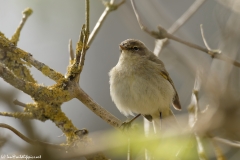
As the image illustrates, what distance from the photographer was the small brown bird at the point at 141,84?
3697 millimetres

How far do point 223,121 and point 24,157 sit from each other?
0.61 meters

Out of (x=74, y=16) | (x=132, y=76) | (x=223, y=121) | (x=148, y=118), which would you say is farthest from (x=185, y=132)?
(x=74, y=16)

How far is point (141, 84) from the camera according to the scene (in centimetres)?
367

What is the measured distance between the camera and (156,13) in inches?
84.5

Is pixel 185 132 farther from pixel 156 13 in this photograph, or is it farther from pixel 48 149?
pixel 156 13

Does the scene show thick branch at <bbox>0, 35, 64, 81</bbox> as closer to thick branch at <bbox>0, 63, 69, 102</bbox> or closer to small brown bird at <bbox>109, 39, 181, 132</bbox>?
thick branch at <bbox>0, 63, 69, 102</bbox>

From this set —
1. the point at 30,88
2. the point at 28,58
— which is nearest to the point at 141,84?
the point at 28,58

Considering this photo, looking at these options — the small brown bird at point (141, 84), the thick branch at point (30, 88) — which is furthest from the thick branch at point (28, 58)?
the small brown bird at point (141, 84)

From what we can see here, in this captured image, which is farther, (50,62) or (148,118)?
(50,62)

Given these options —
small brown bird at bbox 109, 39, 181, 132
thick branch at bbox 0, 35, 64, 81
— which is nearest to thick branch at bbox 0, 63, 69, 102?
thick branch at bbox 0, 35, 64, 81

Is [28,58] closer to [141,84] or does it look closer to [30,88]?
[30,88]

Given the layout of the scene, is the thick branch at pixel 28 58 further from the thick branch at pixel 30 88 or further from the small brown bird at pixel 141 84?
the small brown bird at pixel 141 84

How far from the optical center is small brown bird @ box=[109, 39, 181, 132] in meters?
3.70

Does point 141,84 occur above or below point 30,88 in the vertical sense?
above
